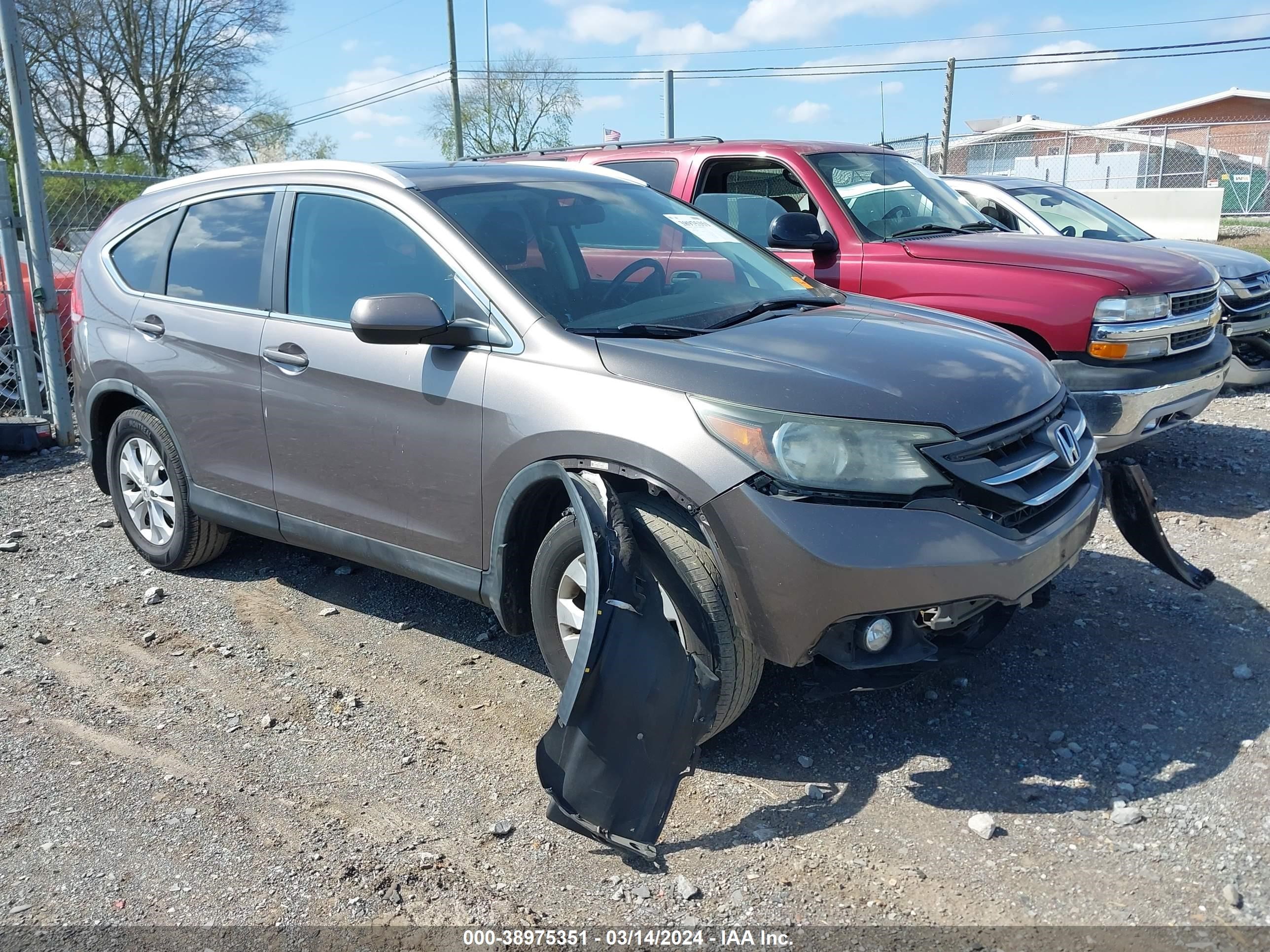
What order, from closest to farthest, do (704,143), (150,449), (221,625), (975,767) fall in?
(975,767) < (221,625) < (150,449) < (704,143)

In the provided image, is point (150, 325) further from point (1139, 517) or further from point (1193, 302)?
point (1193, 302)

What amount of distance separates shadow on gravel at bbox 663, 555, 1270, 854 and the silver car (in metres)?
4.30

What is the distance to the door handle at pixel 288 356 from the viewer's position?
414cm

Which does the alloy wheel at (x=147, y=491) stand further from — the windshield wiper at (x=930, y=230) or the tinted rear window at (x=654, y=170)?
the windshield wiper at (x=930, y=230)

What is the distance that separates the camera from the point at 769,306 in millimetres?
4066

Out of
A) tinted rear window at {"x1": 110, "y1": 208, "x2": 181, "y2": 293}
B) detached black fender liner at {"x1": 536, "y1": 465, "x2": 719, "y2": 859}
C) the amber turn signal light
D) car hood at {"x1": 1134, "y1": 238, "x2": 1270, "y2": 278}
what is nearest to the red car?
tinted rear window at {"x1": 110, "y1": 208, "x2": 181, "y2": 293}

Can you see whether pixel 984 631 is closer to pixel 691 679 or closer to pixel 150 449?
pixel 691 679

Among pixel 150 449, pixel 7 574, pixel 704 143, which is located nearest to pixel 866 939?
pixel 150 449

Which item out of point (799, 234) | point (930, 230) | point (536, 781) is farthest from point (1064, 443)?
point (930, 230)

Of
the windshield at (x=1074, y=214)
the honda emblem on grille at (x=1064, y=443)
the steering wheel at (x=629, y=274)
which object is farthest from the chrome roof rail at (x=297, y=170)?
the windshield at (x=1074, y=214)

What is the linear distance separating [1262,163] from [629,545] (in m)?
34.8

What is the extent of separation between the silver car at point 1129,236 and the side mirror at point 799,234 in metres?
2.40

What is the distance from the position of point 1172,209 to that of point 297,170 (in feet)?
70.4

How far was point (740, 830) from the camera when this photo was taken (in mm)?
3137
